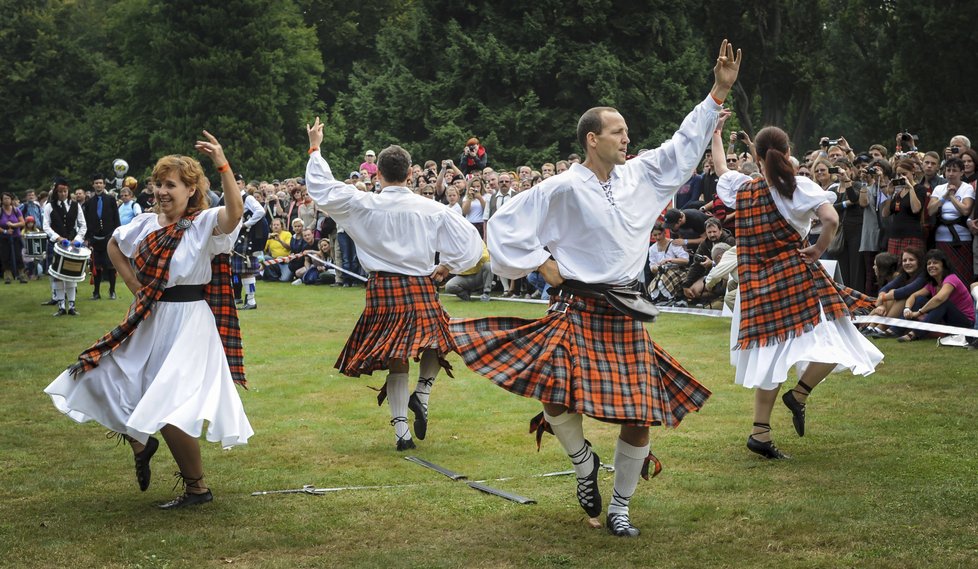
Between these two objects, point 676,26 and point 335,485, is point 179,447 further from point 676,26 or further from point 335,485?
point 676,26

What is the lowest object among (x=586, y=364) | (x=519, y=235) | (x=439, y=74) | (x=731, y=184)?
(x=586, y=364)

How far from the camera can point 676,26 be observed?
3262 cm

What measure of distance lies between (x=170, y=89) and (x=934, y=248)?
3455cm

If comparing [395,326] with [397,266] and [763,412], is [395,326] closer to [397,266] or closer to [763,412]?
[397,266]

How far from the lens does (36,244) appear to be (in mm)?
23547

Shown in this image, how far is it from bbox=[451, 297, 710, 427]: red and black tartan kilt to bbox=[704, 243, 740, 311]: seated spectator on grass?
797 cm

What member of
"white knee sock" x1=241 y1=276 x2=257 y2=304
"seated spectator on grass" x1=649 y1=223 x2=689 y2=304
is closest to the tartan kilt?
"seated spectator on grass" x1=649 y1=223 x2=689 y2=304

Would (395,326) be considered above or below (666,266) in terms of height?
below

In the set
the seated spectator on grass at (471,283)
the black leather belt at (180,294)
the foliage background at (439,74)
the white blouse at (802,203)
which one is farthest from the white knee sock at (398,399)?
the foliage background at (439,74)

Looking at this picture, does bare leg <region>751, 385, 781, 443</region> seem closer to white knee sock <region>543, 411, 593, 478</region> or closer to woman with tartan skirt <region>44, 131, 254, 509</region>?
white knee sock <region>543, 411, 593, 478</region>

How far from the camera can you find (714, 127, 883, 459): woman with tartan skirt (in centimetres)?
679

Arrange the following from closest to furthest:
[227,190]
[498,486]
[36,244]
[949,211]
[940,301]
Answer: [227,190]
[498,486]
[940,301]
[949,211]
[36,244]

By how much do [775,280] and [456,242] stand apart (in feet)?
6.87

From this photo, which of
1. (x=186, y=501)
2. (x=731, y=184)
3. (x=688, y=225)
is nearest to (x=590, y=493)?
(x=186, y=501)
